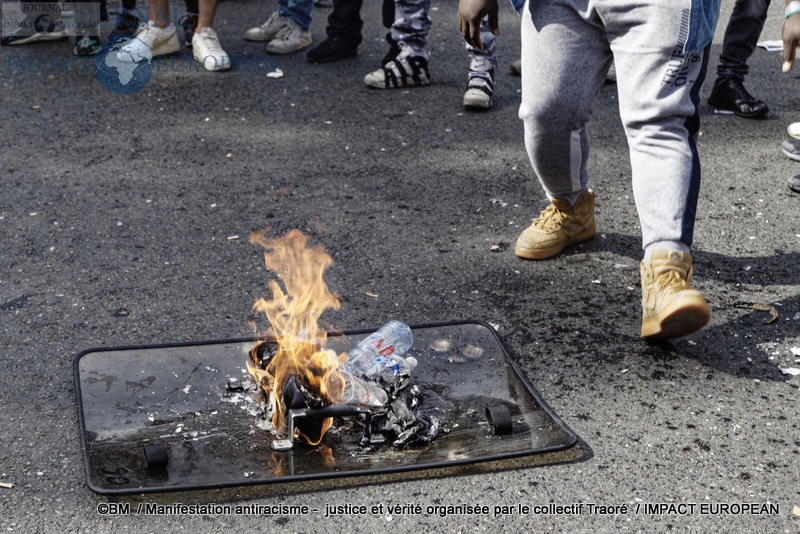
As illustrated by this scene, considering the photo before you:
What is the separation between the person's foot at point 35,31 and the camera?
20.7ft

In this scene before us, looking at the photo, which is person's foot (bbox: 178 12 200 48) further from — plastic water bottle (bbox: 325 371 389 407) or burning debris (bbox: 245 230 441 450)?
plastic water bottle (bbox: 325 371 389 407)

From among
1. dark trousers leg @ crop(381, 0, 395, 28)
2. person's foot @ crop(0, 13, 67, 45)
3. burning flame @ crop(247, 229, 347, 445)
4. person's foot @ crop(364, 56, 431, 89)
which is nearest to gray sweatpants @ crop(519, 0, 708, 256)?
burning flame @ crop(247, 229, 347, 445)

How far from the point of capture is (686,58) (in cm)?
271

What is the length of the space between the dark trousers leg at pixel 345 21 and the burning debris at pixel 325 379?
3.43 metres

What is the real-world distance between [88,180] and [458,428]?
8.53ft

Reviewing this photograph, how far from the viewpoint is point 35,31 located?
6363 millimetres

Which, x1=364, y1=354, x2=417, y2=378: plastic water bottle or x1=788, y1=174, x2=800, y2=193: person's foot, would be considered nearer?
x1=364, y1=354, x2=417, y2=378: plastic water bottle

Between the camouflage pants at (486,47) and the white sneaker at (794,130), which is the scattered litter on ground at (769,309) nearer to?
the white sneaker at (794,130)

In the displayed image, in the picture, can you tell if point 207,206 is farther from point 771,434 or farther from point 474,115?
point 771,434

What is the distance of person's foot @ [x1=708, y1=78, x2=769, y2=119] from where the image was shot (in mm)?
5180

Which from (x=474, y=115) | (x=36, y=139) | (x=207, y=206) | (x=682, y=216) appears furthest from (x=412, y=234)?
(x=36, y=139)

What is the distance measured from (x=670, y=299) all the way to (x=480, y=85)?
2854 millimetres

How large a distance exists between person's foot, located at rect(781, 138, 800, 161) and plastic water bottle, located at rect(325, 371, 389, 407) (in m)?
3.12

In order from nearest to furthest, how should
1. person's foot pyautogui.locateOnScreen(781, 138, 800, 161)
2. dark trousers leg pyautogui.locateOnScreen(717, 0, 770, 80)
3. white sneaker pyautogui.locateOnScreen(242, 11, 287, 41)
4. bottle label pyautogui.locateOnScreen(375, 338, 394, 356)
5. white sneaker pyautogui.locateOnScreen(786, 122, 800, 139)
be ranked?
bottle label pyautogui.locateOnScreen(375, 338, 394, 356) → person's foot pyautogui.locateOnScreen(781, 138, 800, 161) → white sneaker pyautogui.locateOnScreen(786, 122, 800, 139) → dark trousers leg pyautogui.locateOnScreen(717, 0, 770, 80) → white sneaker pyautogui.locateOnScreen(242, 11, 287, 41)
